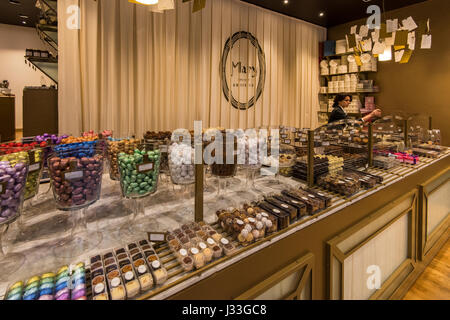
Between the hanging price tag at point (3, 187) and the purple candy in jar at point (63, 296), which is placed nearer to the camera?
the purple candy in jar at point (63, 296)

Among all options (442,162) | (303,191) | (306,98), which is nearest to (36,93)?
(303,191)

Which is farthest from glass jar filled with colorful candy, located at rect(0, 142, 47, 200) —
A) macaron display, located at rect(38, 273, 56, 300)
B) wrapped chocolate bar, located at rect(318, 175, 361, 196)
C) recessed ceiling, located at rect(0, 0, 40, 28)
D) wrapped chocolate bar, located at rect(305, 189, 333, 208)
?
recessed ceiling, located at rect(0, 0, 40, 28)

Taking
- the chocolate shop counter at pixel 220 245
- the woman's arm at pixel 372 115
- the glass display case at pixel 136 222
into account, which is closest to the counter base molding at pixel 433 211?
the chocolate shop counter at pixel 220 245

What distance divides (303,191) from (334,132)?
101 cm

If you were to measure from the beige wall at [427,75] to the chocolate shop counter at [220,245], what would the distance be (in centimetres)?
330

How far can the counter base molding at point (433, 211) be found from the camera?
211cm

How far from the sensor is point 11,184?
2.60 ft

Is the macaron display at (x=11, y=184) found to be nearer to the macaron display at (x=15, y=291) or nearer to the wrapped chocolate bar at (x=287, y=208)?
the macaron display at (x=15, y=291)

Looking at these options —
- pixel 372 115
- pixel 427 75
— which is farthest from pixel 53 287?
pixel 427 75

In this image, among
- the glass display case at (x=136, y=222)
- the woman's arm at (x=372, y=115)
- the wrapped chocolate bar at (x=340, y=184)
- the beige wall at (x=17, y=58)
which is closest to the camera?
the glass display case at (x=136, y=222)

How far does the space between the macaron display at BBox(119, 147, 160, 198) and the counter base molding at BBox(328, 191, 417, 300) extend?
87 centimetres

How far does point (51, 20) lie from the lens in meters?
3.05

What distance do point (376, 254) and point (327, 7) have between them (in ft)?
13.9
